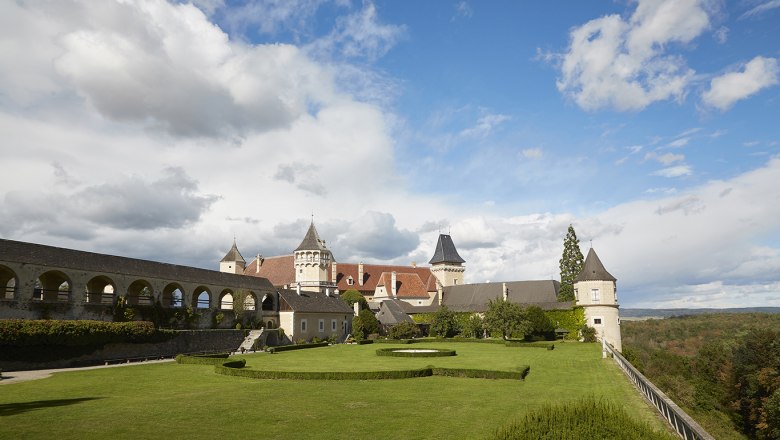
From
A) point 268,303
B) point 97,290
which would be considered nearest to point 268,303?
point 268,303

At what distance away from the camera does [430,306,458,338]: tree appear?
2314 inches

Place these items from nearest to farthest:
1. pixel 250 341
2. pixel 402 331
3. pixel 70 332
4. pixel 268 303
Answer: pixel 70 332 < pixel 250 341 < pixel 268 303 < pixel 402 331

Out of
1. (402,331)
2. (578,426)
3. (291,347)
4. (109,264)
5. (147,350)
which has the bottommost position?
(291,347)

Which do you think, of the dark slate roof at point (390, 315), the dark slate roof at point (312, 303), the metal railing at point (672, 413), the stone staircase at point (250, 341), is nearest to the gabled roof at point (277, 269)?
the dark slate roof at point (390, 315)

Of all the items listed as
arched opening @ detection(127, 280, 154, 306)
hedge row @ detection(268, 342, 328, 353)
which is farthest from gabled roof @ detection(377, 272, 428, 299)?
arched opening @ detection(127, 280, 154, 306)

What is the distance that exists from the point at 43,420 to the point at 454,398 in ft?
39.9

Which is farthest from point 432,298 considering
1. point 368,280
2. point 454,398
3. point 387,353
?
point 454,398

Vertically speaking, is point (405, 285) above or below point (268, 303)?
above

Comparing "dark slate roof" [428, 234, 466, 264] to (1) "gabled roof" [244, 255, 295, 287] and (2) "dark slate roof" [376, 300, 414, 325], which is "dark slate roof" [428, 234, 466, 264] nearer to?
(2) "dark slate roof" [376, 300, 414, 325]

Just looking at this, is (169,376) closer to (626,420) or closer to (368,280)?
(626,420)

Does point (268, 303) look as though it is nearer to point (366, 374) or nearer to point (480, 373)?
point (366, 374)

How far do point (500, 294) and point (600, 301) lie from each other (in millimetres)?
16753

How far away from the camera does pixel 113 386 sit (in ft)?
65.7

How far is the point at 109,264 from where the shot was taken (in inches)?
1443
